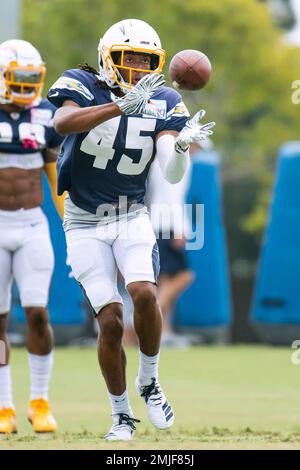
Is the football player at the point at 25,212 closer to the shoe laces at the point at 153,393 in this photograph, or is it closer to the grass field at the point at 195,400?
the grass field at the point at 195,400

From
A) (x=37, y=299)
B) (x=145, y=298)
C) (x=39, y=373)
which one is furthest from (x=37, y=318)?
(x=145, y=298)

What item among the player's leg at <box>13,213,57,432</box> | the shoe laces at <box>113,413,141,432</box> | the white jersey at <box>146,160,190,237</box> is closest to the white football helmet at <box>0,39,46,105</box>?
the player's leg at <box>13,213,57,432</box>

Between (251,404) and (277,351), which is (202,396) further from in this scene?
(277,351)

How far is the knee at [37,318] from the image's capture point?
7.41 m

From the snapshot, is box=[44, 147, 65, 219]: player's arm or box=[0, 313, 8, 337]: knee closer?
box=[0, 313, 8, 337]: knee

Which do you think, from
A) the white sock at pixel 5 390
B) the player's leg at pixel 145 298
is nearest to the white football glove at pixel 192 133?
the player's leg at pixel 145 298

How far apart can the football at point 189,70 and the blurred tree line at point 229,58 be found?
17.1 metres

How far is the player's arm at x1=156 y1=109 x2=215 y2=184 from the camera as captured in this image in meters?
6.04

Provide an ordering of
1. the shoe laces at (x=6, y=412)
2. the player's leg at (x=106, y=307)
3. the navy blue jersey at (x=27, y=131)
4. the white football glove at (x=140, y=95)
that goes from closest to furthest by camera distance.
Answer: the white football glove at (x=140, y=95) < the player's leg at (x=106, y=307) < the shoe laces at (x=6, y=412) < the navy blue jersey at (x=27, y=131)

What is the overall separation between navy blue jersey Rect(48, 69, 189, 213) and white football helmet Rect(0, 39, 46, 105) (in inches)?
42.4

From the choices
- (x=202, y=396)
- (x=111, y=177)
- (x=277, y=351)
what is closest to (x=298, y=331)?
(x=277, y=351)

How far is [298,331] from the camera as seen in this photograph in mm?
13148

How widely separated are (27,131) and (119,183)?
→ 126 centimetres

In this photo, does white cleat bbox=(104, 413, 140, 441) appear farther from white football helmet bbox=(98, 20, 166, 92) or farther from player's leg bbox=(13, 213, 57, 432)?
white football helmet bbox=(98, 20, 166, 92)
